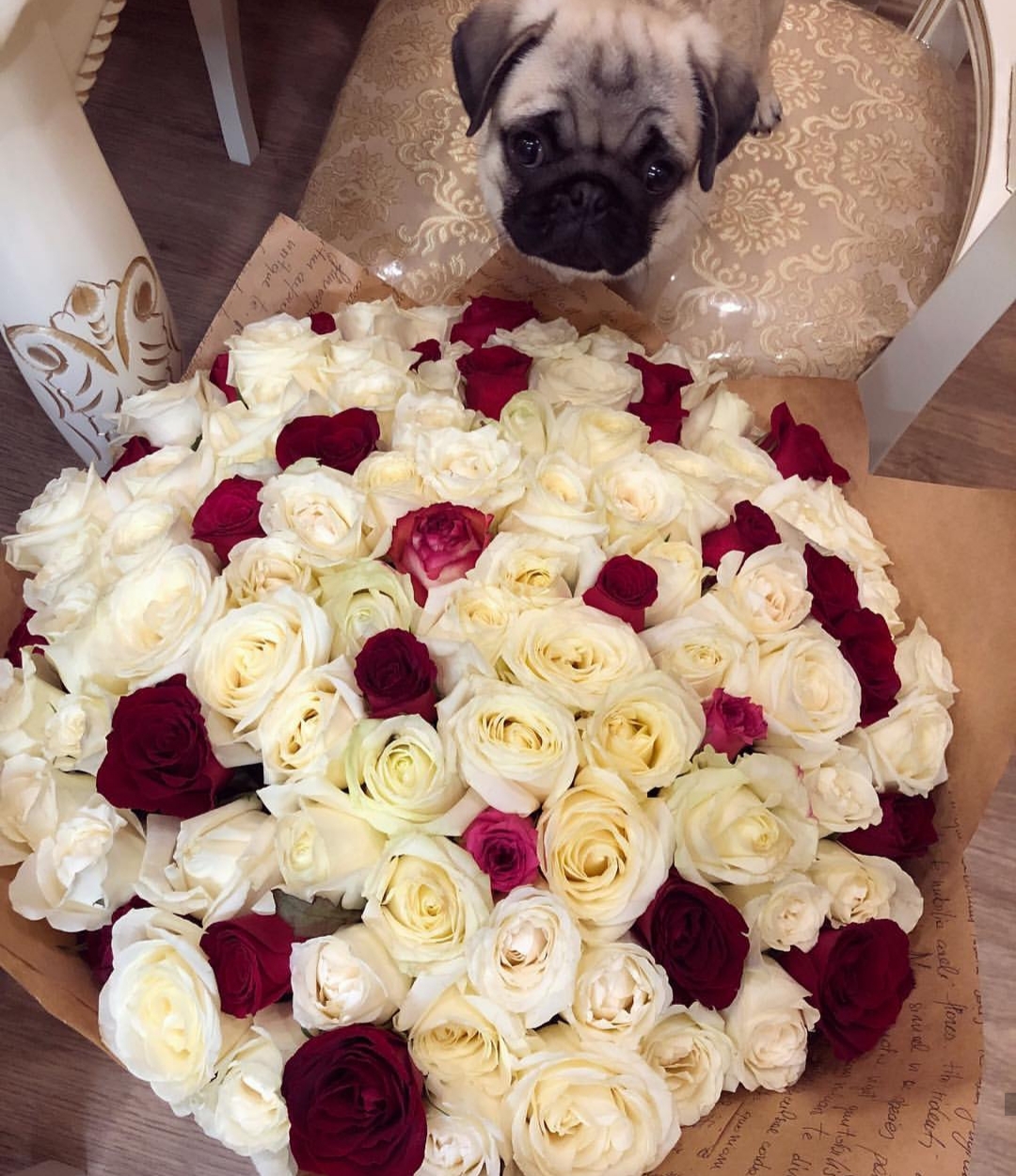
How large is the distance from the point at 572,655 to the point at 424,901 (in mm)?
127

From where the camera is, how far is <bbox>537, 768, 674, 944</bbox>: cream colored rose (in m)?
0.41

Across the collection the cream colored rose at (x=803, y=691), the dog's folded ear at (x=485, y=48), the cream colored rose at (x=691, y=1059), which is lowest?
the cream colored rose at (x=691, y=1059)

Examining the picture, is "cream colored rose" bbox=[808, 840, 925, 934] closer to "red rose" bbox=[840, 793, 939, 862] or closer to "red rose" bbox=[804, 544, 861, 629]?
"red rose" bbox=[840, 793, 939, 862]

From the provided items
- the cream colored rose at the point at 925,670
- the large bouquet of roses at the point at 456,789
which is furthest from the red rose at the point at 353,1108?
the cream colored rose at the point at 925,670

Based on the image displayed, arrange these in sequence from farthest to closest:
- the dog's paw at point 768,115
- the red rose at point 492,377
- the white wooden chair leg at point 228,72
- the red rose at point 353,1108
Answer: the white wooden chair leg at point 228,72 → the dog's paw at point 768,115 → the red rose at point 492,377 → the red rose at point 353,1108

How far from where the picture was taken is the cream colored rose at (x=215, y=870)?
42 centimetres

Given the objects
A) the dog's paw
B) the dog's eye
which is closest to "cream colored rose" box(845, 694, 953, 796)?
the dog's eye

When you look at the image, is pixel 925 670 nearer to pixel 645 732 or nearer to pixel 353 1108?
pixel 645 732

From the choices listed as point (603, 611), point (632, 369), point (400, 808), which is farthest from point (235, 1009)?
point (632, 369)

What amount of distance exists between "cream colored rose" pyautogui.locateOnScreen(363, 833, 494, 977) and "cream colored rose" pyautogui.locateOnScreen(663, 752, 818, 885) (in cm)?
9

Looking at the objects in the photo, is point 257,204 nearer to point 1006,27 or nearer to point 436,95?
point 436,95

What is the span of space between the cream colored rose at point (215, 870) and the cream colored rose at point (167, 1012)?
19 mm

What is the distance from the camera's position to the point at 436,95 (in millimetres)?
976

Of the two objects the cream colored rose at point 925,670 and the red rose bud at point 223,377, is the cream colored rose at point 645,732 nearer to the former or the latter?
the cream colored rose at point 925,670
